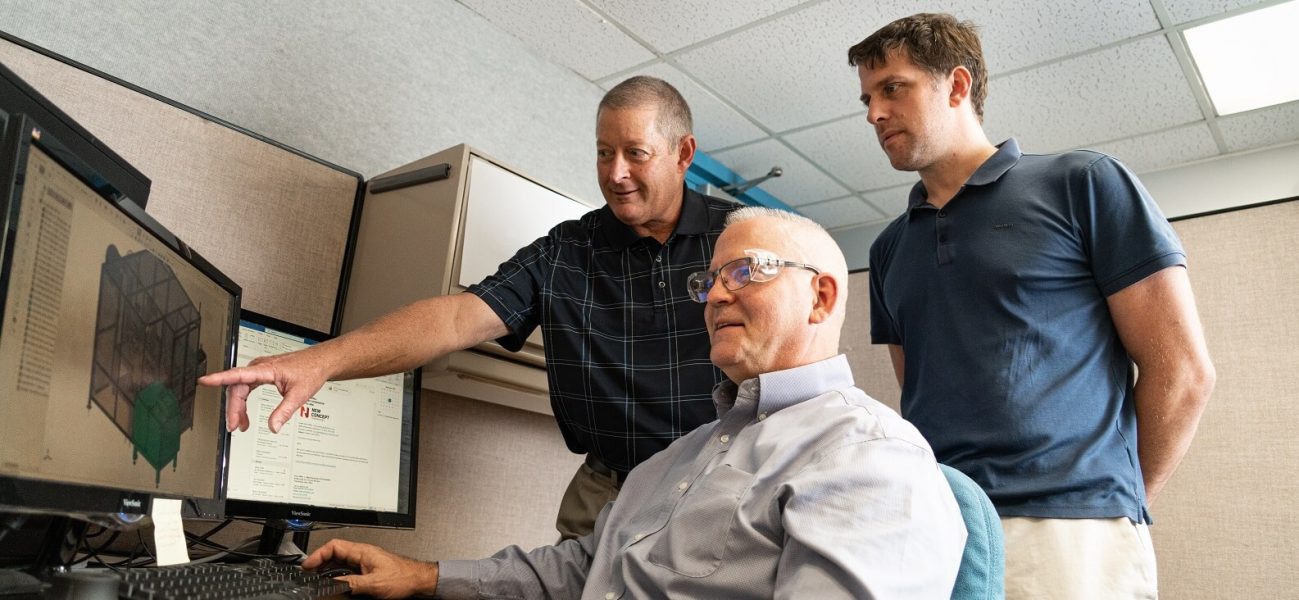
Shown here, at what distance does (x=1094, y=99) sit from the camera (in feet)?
10.8

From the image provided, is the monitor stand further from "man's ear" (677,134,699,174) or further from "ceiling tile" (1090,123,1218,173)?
"ceiling tile" (1090,123,1218,173)

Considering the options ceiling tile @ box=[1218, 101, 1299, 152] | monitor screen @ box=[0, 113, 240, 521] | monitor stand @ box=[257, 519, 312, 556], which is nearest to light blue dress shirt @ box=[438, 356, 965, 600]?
monitor stand @ box=[257, 519, 312, 556]

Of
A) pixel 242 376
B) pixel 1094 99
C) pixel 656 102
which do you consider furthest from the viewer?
pixel 1094 99

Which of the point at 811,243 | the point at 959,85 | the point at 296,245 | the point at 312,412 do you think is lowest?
the point at 312,412

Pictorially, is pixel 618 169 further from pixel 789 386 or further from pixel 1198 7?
pixel 1198 7

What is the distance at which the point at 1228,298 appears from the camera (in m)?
1.85

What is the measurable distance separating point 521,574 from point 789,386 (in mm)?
449

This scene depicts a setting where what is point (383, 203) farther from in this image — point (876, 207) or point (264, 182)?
point (876, 207)

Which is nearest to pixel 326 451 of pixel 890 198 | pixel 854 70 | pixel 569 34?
pixel 569 34

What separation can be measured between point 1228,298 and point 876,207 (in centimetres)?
281

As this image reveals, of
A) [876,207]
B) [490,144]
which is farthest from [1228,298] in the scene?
[876,207]

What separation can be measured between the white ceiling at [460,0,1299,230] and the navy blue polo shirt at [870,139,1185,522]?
1.51 metres

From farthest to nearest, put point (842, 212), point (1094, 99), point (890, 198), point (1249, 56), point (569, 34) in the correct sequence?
point (842, 212), point (890, 198), point (1094, 99), point (1249, 56), point (569, 34)

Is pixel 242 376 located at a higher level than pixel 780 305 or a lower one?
lower
